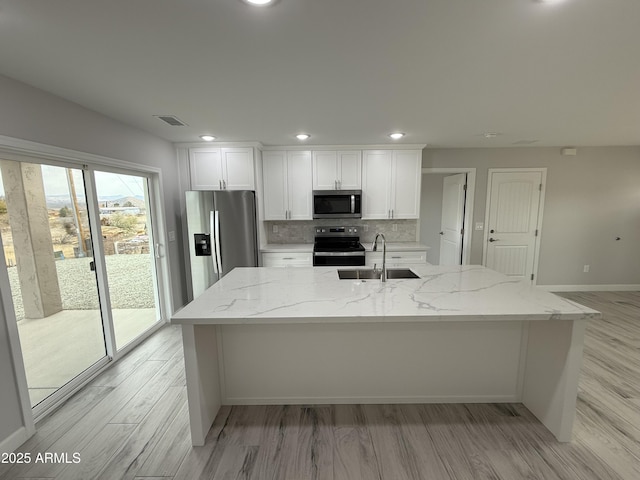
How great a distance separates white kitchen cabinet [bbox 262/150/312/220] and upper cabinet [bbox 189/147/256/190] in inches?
12.9

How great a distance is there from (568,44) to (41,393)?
4021mm

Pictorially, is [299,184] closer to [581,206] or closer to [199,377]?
[199,377]

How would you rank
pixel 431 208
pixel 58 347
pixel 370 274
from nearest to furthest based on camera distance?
pixel 58 347, pixel 370 274, pixel 431 208

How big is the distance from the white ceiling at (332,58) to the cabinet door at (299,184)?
1332 mm

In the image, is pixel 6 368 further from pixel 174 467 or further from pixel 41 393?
pixel 174 467

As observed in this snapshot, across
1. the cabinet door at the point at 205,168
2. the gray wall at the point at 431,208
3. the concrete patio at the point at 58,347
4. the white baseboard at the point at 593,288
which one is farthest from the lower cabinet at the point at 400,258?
the concrete patio at the point at 58,347

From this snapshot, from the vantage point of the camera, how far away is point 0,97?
1719 mm

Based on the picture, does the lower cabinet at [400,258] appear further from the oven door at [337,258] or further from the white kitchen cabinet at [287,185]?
the white kitchen cabinet at [287,185]

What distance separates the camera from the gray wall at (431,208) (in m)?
5.44

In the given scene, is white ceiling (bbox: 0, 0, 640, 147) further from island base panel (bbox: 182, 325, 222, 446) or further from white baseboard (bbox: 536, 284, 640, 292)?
white baseboard (bbox: 536, 284, 640, 292)

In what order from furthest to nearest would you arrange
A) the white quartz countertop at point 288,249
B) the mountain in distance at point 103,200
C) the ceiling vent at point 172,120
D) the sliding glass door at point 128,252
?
1. the white quartz countertop at point 288,249
2. the sliding glass door at point 128,252
3. the ceiling vent at point 172,120
4. the mountain in distance at point 103,200

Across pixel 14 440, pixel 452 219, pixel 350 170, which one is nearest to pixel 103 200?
pixel 14 440

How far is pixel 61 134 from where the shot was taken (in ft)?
6.99

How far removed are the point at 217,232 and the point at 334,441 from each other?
2.73 meters
